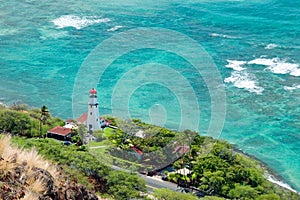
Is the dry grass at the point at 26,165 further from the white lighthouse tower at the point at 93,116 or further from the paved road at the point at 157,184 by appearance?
the white lighthouse tower at the point at 93,116

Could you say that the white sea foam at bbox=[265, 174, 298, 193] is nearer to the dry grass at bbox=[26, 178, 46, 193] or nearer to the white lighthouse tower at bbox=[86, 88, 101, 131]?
the white lighthouse tower at bbox=[86, 88, 101, 131]

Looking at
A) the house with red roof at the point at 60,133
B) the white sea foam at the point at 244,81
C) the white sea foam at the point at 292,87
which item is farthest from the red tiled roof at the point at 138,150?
the white sea foam at the point at 292,87

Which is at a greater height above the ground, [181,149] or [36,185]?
[36,185]

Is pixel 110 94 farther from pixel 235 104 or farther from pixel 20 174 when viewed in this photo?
pixel 20 174

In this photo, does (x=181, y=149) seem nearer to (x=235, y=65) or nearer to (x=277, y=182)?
(x=277, y=182)

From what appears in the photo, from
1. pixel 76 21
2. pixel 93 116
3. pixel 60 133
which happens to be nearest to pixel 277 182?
pixel 93 116
